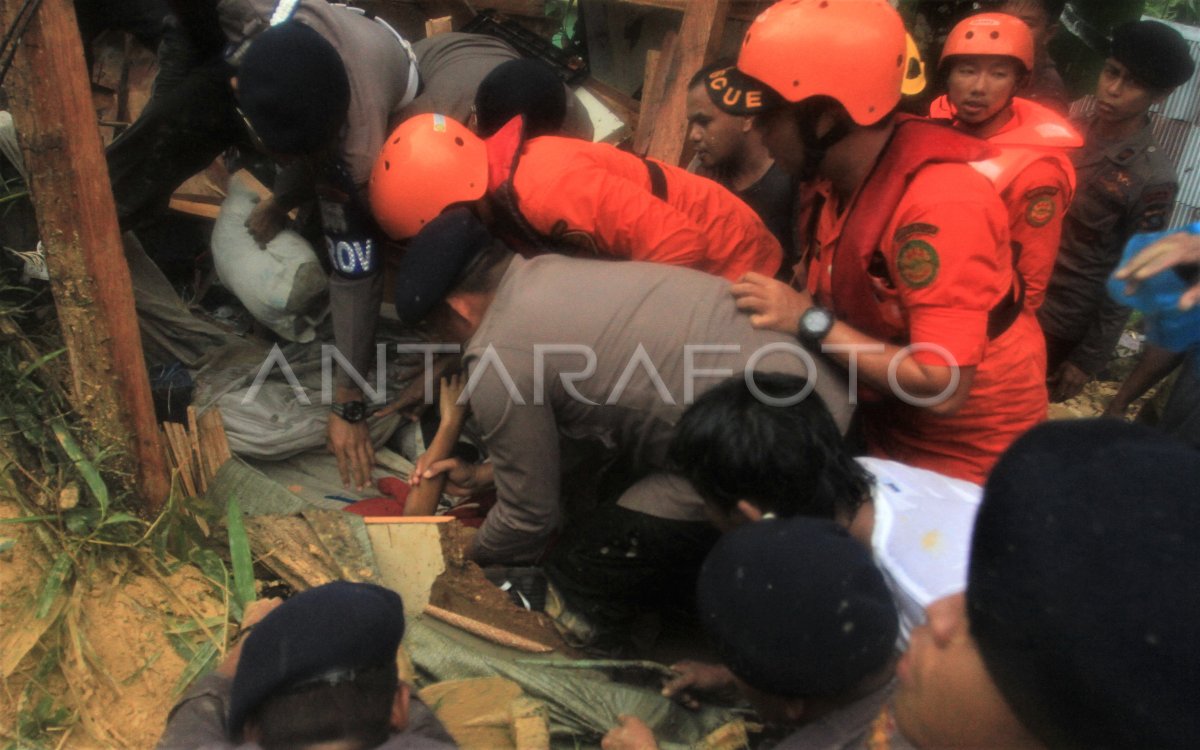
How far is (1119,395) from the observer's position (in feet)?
13.9

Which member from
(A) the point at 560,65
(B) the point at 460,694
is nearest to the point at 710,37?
(A) the point at 560,65

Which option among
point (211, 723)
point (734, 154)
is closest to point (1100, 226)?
point (734, 154)

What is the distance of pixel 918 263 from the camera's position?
6.81 feet

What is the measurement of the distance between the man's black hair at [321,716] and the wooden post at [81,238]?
1.55 m

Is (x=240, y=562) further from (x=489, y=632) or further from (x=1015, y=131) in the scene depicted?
(x=1015, y=131)

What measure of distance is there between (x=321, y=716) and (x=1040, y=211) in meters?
2.32

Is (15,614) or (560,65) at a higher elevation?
(560,65)

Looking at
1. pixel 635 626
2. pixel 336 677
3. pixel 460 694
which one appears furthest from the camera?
pixel 635 626

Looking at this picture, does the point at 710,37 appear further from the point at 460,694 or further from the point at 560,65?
the point at 460,694

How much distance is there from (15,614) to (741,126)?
2.79m

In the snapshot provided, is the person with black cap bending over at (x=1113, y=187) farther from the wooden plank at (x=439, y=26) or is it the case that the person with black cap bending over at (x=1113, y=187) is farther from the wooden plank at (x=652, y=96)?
the wooden plank at (x=439, y=26)

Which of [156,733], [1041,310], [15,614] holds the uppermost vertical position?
[1041,310]

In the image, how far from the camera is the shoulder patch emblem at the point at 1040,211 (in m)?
2.57

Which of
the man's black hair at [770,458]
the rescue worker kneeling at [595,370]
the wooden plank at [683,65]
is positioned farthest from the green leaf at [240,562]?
the wooden plank at [683,65]
